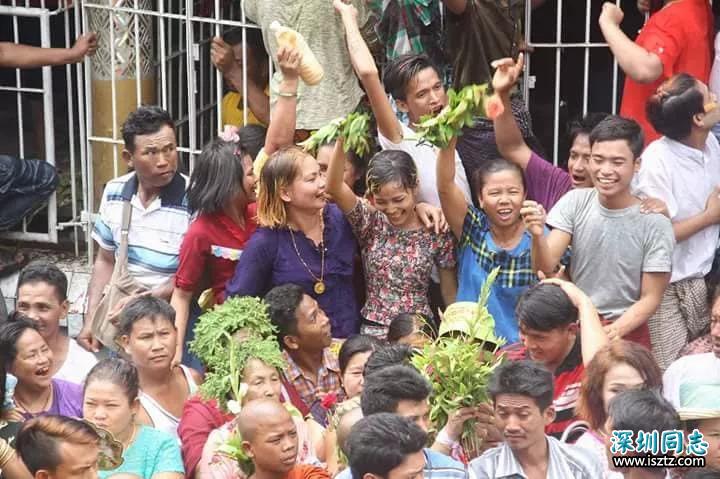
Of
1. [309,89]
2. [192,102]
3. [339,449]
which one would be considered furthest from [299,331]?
[192,102]

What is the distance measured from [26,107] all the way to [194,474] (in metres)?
4.66

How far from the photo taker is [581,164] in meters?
7.60

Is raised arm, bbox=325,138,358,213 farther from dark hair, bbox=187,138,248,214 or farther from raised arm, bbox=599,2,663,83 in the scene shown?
raised arm, bbox=599,2,663,83

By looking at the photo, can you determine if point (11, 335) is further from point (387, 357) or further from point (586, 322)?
point (586, 322)

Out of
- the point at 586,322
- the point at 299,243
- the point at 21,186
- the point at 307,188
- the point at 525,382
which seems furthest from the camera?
the point at 21,186

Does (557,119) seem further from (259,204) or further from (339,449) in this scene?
(339,449)

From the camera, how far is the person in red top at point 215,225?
7.64 metres

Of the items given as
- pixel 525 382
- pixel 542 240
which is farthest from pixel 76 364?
pixel 525 382

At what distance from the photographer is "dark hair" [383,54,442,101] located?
7.58 meters

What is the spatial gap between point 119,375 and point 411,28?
246cm

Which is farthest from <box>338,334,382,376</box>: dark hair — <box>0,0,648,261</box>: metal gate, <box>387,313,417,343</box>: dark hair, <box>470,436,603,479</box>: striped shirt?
<box>0,0,648,261</box>: metal gate

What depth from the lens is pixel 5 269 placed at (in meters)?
9.43

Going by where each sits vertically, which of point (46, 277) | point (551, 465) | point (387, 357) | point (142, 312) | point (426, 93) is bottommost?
point (551, 465)

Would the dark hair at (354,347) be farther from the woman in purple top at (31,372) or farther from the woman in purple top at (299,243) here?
the woman in purple top at (31,372)
